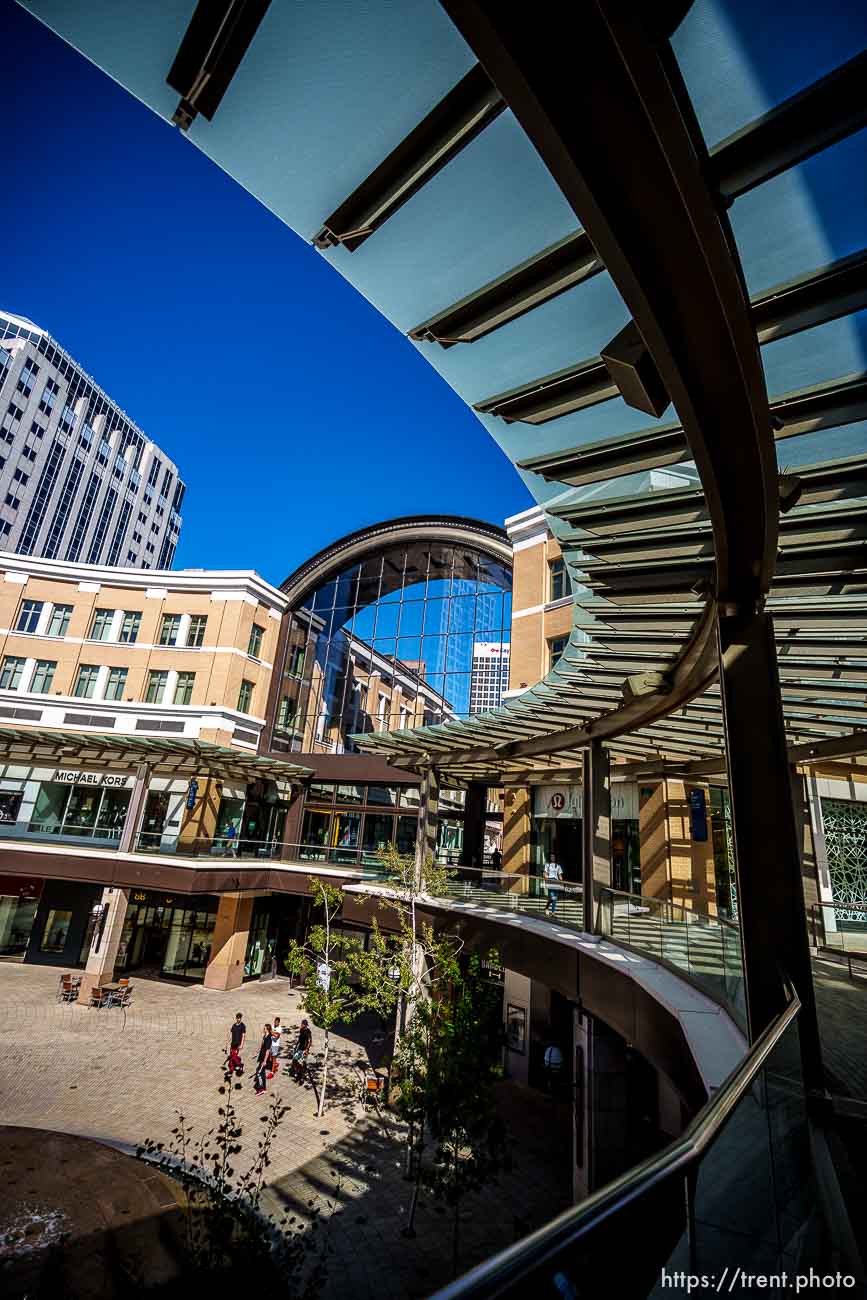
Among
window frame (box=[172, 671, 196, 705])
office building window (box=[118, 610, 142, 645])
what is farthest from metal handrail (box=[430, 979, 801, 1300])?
Answer: office building window (box=[118, 610, 142, 645])

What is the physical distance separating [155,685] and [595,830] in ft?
82.2

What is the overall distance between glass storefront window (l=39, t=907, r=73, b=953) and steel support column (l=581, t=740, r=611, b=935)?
25.1m

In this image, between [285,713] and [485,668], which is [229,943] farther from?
[485,668]

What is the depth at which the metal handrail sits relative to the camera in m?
0.94

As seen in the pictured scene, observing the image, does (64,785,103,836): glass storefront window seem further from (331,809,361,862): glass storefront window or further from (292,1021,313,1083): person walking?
(292,1021,313,1083): person walking

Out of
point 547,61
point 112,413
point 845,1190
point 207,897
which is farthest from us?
point 112,413

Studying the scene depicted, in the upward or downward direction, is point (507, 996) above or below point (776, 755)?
below

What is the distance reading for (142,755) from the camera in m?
26.1

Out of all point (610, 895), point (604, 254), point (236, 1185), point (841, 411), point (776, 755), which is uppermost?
point (841, 411)

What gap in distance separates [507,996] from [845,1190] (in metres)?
18.7

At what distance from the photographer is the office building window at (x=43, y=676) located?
104 ft

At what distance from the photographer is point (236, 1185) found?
12.0 m

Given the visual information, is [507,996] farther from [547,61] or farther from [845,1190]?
[547,61]

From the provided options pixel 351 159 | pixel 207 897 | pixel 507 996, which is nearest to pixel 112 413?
pixel 207 897
